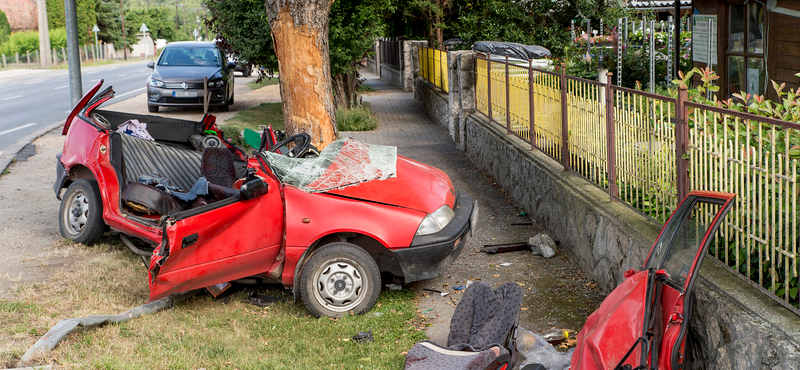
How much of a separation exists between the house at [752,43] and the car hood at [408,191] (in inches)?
206

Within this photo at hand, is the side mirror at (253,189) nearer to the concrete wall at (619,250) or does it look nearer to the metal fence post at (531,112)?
the concrete wall at (619,250)

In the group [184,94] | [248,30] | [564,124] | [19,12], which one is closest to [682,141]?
[564,124]

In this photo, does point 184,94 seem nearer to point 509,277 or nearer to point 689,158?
point 509,277

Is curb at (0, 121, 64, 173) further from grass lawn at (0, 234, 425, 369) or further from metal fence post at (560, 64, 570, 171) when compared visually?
metal fence post at (560, 64, 570, 171)

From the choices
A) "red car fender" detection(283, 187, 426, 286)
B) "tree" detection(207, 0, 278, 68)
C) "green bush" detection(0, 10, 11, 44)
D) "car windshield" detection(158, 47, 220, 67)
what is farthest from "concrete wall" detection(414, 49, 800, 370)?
"green bush" detection(0, 10, 11, 44)

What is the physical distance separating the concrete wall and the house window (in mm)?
3238

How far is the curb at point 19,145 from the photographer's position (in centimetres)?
1166

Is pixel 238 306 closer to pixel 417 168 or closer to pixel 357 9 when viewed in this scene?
pixel 417 168

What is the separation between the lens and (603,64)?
12.8 meters

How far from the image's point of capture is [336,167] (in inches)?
216

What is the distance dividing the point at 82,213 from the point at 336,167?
2.95 meters

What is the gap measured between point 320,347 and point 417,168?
191 centimetres

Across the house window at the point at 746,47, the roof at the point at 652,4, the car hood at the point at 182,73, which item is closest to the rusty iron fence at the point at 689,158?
the house window at the point at 746,47

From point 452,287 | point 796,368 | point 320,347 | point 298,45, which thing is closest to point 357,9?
point 298,45
